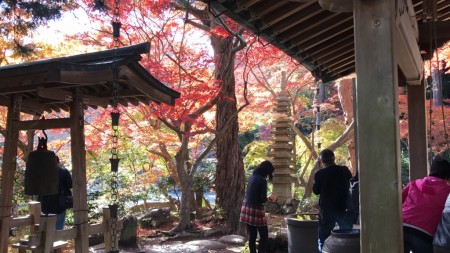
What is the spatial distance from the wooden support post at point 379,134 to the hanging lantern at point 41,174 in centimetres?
413

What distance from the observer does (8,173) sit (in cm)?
565

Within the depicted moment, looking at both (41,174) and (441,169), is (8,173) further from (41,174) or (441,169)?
(441,169)

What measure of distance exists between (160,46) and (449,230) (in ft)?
31.7

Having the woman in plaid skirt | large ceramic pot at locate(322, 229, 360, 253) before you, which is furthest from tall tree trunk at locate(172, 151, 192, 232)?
large ceramic pot at locate(322, 229, 360, 253)

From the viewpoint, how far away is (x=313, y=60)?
515cm

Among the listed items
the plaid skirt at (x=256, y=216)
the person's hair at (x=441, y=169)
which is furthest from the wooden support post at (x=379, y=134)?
the plaid skirt at (x=256, y=216)

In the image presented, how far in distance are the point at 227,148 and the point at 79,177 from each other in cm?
657

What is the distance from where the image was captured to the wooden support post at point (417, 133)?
18.1 ft

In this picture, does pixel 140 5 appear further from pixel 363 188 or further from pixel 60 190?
pixel 363 188

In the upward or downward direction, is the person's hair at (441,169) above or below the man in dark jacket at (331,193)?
above

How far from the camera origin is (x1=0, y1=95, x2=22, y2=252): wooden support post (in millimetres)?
5625

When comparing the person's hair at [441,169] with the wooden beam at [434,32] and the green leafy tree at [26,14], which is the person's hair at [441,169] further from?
the green leafy tree at [26,14]

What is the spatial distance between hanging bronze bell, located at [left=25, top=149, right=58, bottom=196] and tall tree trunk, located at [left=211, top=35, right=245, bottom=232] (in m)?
6.15

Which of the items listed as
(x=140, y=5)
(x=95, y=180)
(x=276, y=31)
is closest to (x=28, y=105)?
(x=276, y=31)
